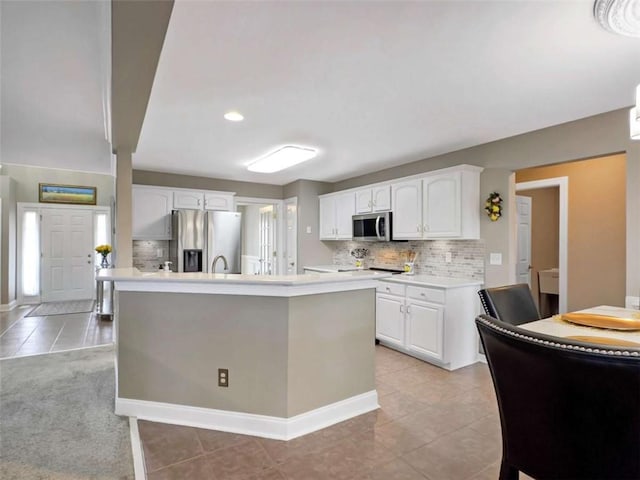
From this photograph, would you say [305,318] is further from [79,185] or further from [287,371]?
[79,185]

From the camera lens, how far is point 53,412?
2.48m

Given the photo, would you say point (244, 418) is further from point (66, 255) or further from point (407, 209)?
point (66, 255)

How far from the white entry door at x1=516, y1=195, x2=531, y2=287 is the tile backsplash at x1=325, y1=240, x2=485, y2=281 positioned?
1.12 metres

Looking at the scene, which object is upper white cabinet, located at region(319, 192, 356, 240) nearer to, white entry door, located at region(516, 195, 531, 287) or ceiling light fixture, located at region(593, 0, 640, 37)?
white entry door, located at region(516, 195, 531, 287)

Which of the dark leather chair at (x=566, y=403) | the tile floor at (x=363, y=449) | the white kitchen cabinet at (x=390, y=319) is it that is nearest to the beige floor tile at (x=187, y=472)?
the tile floor at (x=363, y=449)

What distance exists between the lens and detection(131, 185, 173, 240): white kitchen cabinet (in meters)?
4.96

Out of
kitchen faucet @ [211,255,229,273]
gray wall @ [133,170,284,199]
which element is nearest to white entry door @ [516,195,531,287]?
gray wall @ [133,170,284,199]

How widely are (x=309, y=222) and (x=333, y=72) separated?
12.6 feet

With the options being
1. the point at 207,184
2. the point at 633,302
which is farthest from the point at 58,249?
the point at 633,302

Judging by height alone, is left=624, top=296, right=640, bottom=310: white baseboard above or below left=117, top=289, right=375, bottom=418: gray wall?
above

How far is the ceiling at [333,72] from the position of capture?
1676 millimetres

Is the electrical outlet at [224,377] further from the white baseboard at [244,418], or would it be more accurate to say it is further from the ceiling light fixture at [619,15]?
the ceiling light fixture at [619,15]

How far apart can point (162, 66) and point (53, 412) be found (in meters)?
2.55

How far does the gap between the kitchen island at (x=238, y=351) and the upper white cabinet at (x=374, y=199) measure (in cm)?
231
